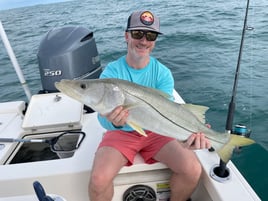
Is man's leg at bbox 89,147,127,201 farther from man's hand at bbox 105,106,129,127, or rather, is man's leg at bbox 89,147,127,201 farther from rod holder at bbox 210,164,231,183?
rod holder at bbox 210,164,231,183

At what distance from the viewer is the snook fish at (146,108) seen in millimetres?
2053

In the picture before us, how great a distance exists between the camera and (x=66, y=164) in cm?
264

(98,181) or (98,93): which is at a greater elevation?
(98,93)

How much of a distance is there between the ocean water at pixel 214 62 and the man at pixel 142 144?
1524mm

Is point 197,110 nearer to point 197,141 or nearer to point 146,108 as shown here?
point 197,141

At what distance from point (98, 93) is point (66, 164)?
930 millimetres

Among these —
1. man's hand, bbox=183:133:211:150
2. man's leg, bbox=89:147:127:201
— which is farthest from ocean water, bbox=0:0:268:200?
man's leg, bbox=89:147:127:201

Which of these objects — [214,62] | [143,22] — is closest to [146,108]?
[143,22]

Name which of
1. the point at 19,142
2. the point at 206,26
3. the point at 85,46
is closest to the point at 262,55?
the point at 206,26

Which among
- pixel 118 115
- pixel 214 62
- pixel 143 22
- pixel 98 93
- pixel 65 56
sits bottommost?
pixel 214 62

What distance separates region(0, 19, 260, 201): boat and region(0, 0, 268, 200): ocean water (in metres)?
1.40

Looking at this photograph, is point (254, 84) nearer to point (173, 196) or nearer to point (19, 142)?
point (173, 196)

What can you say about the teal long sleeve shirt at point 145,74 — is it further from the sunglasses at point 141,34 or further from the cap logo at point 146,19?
the cap logo at point 146,19

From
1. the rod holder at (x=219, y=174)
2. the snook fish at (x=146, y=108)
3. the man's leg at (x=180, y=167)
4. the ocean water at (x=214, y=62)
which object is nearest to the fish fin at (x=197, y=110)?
the snook fish at (x=146, y=108)
